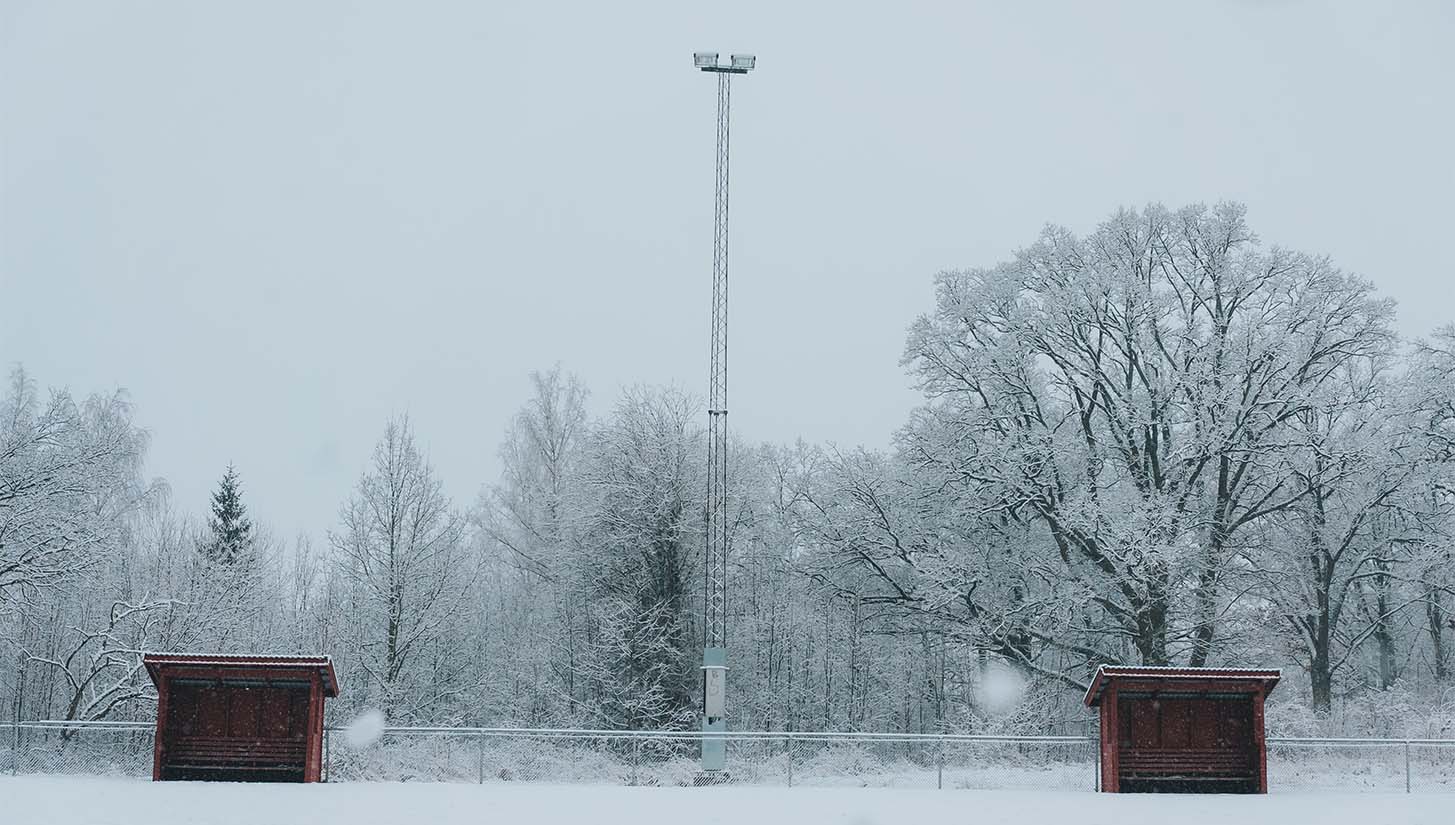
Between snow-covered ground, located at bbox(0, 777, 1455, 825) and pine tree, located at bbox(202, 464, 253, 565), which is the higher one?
pine tree, located at bbox(202, 464, 253, 565)

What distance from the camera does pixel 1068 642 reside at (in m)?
37.6

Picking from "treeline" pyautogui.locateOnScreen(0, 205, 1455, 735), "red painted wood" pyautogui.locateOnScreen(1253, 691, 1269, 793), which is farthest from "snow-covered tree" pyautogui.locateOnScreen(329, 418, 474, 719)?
"red painted wood" pyautogui.locateOnScreen(1253, 691, 1269, 793)

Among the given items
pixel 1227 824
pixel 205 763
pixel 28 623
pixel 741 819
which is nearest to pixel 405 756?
pixel 205 763

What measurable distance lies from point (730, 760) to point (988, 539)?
36.6 ft

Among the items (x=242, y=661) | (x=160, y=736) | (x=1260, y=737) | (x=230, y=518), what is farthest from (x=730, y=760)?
(x=230, y=518)

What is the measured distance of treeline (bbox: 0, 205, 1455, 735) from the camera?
117 ft

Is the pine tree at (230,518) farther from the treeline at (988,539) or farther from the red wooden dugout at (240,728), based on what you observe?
the red wooden dugout at (240,728)

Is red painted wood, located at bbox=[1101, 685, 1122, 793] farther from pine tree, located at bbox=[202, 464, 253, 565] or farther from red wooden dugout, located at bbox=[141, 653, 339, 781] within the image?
pine tree, located at bbox=[202, 464, 253, 565]

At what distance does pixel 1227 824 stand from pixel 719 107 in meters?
22.1

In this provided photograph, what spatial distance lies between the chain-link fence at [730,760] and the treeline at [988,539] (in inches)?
139

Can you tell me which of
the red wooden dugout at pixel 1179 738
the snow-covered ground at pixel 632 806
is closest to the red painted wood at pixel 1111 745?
the red wooden dugout at pixel 1179 738

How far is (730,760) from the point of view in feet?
102

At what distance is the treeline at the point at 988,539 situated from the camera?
3566 cm

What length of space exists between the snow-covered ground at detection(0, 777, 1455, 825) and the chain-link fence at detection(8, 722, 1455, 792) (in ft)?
3.70
